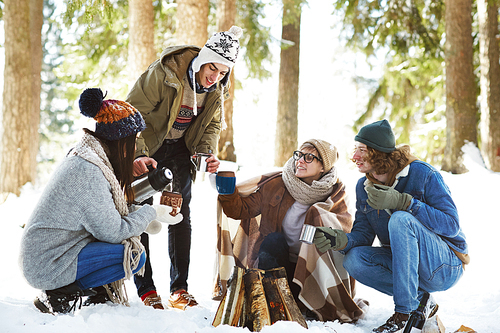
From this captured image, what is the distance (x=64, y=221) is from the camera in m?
1.98

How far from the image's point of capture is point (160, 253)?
454cm

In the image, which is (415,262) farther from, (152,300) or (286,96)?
(286,96)

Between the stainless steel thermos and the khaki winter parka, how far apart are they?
301mm

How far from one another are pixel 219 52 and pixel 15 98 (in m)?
6.29

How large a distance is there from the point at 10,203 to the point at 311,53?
17.3 meters

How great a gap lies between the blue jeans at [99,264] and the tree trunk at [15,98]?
21.2 ft

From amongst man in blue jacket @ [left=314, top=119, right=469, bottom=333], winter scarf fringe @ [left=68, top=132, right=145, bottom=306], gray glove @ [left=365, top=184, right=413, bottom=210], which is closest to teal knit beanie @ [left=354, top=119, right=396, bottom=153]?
man in blue jacket @ [left=314, top=119, right=469, bottom=333]

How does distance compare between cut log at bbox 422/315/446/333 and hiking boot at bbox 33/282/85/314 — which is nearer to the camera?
hiking boot at bbox 33/282/85/314

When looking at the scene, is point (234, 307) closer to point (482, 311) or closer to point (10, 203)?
point (482, 311)

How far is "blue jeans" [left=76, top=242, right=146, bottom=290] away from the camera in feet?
6.89

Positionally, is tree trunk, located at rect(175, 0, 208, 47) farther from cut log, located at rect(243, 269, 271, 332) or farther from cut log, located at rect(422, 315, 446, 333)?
cut log, located at rect(422, 315, 446, 333)

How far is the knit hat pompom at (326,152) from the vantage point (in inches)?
118

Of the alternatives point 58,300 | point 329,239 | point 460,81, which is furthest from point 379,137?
point 460,81

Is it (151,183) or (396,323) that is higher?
(151,183)
